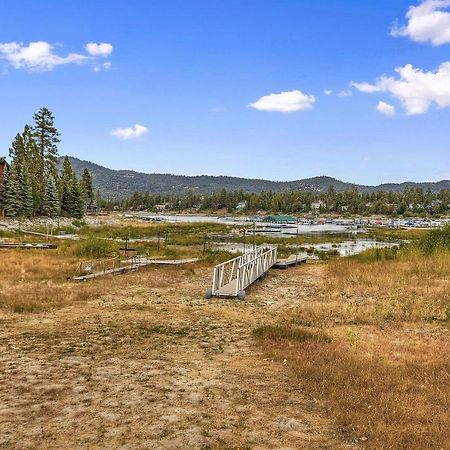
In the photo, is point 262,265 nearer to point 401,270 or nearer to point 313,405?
point 401,270

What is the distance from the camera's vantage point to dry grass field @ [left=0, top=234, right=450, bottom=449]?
21.4ft

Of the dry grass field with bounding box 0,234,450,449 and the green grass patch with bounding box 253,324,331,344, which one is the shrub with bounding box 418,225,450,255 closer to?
the dry grass field with bounding box 0,234,450,449

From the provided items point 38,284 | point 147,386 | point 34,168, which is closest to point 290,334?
point 147,386

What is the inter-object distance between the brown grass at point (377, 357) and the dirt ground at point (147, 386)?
50cm

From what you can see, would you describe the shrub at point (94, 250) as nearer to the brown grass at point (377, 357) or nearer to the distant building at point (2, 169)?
the brown grass at point (377, 357)

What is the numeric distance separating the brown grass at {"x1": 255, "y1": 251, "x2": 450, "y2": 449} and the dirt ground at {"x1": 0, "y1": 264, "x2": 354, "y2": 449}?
498 mm

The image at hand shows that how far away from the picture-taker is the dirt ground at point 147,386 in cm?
641

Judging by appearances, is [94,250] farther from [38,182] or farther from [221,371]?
[38,182]

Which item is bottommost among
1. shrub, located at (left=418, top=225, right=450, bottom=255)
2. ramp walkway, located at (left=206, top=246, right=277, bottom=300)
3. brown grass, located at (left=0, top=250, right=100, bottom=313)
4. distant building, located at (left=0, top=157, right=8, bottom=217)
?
brown grass, located at (left=0, top=250, right=100, bottom=313)

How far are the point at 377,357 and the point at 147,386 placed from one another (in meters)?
5.14

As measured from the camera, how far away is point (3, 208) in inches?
2643

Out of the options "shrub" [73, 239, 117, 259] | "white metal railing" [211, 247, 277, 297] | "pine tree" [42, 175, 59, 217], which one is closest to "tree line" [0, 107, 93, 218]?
"pine tree" [42, 175, 59, 217]

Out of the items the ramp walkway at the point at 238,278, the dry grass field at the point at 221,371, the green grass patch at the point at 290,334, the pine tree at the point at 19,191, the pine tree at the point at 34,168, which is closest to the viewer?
the dry grass field at the point at 221,371

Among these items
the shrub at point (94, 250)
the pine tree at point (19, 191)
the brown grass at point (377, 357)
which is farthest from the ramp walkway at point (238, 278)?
the pine tree at point (19, 191)
